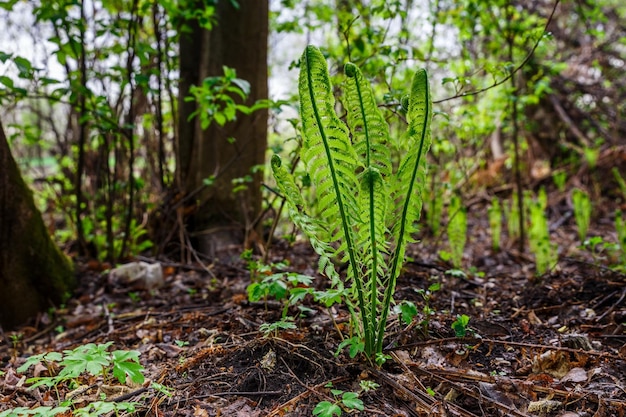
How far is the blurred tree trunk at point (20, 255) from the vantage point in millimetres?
2492

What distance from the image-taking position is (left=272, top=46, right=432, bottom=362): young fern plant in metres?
1.38

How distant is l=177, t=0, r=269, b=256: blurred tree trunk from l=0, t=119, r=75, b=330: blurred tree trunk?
1.10m

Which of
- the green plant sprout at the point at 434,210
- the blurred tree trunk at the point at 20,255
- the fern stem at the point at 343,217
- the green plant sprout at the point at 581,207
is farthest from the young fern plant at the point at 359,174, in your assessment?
the green plant sprout at the point at 581,207

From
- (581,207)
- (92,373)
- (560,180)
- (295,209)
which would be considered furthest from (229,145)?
(560,180)

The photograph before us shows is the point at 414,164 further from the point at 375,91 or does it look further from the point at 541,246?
the point at 375,91

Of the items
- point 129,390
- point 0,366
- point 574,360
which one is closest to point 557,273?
point 574,360

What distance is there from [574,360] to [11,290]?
2790mm

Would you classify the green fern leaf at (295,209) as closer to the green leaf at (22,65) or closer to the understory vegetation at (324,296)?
the understory vegetation at (324,296)

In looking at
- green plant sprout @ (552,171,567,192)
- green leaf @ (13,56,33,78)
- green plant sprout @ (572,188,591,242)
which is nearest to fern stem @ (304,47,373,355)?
green leaf @ (13,56,33,78)

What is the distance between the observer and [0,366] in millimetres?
1949

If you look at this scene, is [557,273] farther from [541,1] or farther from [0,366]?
[541,1]

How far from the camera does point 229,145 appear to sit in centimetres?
361

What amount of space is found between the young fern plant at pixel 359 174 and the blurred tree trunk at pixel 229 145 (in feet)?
6.69

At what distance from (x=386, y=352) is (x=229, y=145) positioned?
241 cm
